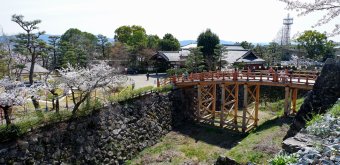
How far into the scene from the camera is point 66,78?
1551 cm

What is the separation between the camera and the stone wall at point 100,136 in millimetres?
12352

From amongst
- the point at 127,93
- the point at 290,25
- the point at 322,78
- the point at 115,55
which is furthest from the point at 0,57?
the point at 290,25

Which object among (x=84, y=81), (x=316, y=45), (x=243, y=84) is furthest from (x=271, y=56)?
(x=84, y=81)

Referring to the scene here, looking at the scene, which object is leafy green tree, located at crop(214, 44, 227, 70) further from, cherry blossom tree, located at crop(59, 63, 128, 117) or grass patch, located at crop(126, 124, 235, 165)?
cherry blossom tree, located at crop(59, 63, 128, 117)

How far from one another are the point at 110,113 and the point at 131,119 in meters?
1.73

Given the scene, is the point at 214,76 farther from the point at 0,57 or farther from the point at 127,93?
the point at 0,57

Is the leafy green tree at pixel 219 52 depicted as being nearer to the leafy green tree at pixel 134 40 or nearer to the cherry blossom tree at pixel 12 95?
the leafy green tree at pixel 134 40

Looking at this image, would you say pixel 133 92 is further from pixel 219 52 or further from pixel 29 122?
pixel 219 52

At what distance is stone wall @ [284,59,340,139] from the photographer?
11.0m

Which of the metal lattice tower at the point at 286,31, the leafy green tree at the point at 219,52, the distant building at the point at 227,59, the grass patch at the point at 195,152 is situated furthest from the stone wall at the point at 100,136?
the metal lattice tower at the point at 286,31

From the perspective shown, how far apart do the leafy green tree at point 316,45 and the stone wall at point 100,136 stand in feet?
102

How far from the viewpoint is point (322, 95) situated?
11.6 metres

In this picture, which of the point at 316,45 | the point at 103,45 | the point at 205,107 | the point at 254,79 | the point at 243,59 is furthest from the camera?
the point at 103,45

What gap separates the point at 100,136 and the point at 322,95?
37.9ft
